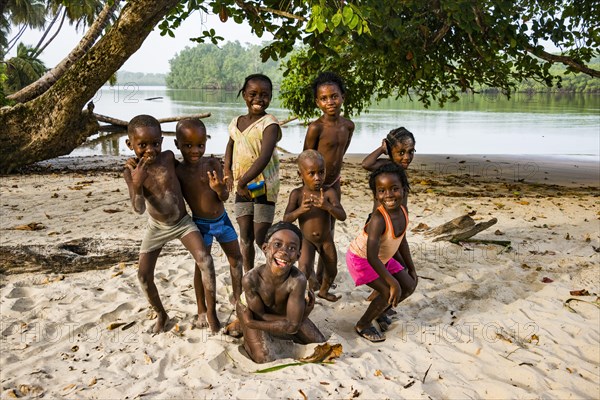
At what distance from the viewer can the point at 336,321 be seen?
434cm

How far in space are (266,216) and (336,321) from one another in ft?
3.23

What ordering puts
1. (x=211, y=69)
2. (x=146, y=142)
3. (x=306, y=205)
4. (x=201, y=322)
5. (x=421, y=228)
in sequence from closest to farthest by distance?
(x=146, y=142), (x=306, y=205), (x=201, y=322), (x=421, y=228), (x=211, y=69)

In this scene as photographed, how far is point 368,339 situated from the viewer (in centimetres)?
397

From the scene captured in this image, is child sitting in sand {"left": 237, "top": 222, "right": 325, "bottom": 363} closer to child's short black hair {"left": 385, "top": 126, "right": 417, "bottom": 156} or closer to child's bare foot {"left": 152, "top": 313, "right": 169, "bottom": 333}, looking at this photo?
child's bare foot {"left": 152, "top": 313, "right": 169, "bottom": 333}

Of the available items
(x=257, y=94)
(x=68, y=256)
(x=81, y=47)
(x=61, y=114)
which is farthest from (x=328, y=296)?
(x=81, y=47)

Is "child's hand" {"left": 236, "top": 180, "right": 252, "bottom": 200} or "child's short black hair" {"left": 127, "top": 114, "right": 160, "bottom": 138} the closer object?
"child's short black hair" {"left": 127, "top": 114, "right": 160, "bottom": 138}

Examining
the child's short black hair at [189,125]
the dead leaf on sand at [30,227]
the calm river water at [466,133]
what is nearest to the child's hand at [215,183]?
the child's short black hair at [189,125]

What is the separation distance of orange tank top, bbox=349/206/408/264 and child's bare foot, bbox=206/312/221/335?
109 cm

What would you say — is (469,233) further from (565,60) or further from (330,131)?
(565,60)

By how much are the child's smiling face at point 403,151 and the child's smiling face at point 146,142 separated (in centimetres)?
172

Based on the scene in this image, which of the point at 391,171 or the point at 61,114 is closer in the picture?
the point at 391,171

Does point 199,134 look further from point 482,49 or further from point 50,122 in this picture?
point 50,122

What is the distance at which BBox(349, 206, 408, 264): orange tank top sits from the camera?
149 inches

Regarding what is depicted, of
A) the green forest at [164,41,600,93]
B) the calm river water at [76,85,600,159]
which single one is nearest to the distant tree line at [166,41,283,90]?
the green forest at [164,41,600,93]
